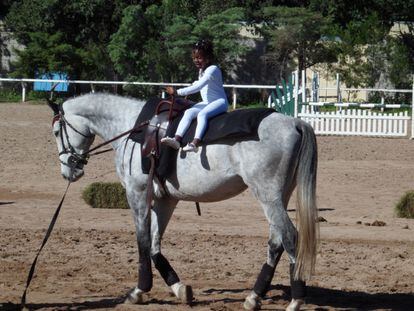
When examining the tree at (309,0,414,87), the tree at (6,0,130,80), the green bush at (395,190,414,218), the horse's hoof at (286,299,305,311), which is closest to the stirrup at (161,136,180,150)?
the horse's hoof at (286,299,305,311)

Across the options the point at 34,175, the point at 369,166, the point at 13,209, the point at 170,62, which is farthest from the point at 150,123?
the point at 170,62

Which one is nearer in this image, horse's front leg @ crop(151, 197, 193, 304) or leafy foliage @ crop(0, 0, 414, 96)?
horse's front leg @ crop(151, 197, 193, 304)

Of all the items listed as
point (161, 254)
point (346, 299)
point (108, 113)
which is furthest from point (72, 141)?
point (346, 299)

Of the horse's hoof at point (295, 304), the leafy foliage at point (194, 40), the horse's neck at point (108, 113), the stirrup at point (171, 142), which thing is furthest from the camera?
the leafy foliage at point (194, 40)

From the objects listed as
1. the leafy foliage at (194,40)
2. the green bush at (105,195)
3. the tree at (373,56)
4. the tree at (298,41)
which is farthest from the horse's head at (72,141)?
the tree at (298,41)

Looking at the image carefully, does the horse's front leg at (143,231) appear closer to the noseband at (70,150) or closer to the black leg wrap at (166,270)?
the black leg wrap at (166,270)

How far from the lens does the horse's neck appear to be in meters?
8.73

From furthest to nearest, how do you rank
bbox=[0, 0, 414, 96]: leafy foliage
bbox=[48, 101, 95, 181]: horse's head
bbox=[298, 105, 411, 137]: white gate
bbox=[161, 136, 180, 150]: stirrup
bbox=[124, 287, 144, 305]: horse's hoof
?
bbox=[0, 0, 414, 96]: leafy foliage < bbox=[298, 105, 411, 137]: white gate < bbox=[48, 101, 95, 181]: horse's head < bbox=[124, 287, 144, 305]: horse's hoof < bbox=[161, 136, 180, 150]: stirrup

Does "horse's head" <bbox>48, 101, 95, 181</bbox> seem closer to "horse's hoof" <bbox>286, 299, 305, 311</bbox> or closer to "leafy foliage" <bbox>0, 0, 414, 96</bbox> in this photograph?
"horse's hoof" <bbox>286, 299, 305, 311</bbox>

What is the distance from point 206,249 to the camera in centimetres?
1069

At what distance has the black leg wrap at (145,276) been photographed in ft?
27.1

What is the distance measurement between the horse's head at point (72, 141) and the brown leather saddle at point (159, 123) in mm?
830

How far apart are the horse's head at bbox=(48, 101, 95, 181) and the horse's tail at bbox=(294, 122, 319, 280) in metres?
2.19

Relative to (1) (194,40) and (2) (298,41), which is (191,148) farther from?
(2) (298,41)
